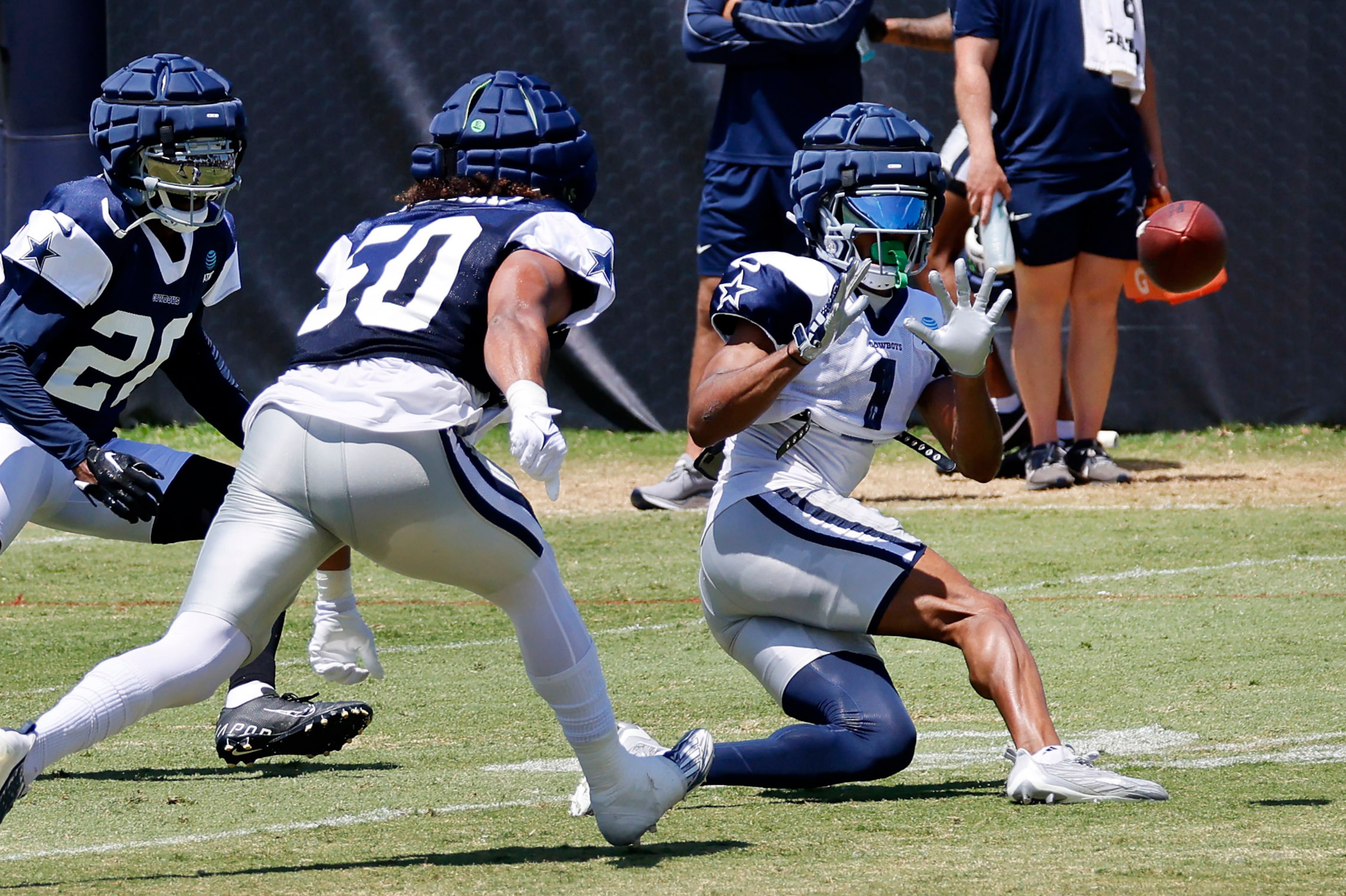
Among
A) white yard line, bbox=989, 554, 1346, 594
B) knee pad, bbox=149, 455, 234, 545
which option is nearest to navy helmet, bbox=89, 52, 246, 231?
knee pad, bbox=149, 455, 234, 545

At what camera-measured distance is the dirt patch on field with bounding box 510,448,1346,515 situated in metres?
8.68

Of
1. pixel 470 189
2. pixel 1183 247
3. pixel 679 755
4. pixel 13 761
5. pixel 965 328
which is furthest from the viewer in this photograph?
pixel 1183 247

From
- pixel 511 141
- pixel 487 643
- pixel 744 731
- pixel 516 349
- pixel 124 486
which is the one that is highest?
pixel 511 141

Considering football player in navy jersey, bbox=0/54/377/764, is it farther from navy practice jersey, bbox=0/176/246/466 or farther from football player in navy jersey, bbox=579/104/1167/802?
football player in navy jersey, bbox=579/104/1167/802

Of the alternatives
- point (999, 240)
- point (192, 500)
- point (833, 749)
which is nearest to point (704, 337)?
point (999, 240)

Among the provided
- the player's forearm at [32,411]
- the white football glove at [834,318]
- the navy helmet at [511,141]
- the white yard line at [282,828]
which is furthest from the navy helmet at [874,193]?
the player's forearm at [32,411]

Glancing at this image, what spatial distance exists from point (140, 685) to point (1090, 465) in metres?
6.43

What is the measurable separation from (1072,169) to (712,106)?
2.65 m

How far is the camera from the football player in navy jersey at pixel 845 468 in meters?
4.05

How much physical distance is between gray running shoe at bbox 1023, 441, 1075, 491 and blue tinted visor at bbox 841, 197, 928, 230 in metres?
4.67

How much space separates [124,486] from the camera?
4508mm

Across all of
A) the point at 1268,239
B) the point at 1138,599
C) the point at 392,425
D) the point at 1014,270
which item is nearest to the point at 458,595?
the point at 1138,599

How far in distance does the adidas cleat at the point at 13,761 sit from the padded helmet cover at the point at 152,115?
6.61ft

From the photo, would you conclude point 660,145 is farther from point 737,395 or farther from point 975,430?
point 737,395
